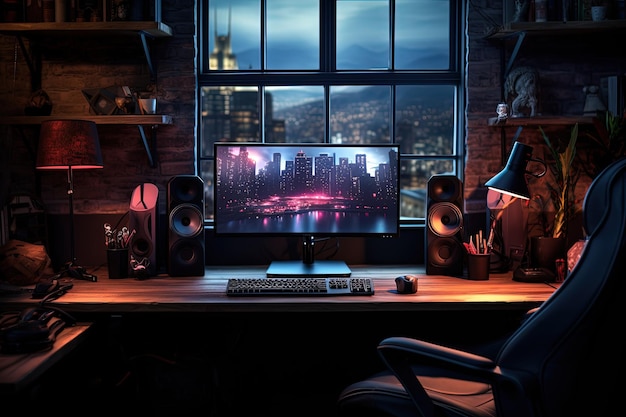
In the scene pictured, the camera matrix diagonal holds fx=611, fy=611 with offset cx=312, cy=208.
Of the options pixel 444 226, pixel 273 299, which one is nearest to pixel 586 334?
pixel 273 299

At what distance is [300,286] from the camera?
221cm

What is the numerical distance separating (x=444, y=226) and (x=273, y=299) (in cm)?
86

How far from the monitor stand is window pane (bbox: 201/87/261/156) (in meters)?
0.64

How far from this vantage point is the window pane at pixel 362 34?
2896 mm

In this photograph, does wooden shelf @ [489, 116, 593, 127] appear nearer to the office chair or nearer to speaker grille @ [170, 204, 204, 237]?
the office chair

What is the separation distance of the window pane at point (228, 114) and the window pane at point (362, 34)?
1.54 ft

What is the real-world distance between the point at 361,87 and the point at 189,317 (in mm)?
1354

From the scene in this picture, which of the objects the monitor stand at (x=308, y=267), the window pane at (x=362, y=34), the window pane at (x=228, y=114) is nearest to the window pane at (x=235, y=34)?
the window pane at (x=228, y=114)

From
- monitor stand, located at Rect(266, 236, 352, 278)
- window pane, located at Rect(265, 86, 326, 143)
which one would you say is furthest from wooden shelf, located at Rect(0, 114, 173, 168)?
monitor stand, located at Rect(266, 236, 352, 278)

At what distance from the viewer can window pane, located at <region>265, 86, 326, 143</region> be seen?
115 inches

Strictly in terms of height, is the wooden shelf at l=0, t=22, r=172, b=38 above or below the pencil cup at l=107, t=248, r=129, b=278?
above

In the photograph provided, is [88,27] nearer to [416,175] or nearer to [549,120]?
[416,175]

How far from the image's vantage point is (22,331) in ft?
5.84

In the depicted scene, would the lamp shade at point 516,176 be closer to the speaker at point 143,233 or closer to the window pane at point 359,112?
the window pane at point 359,112
